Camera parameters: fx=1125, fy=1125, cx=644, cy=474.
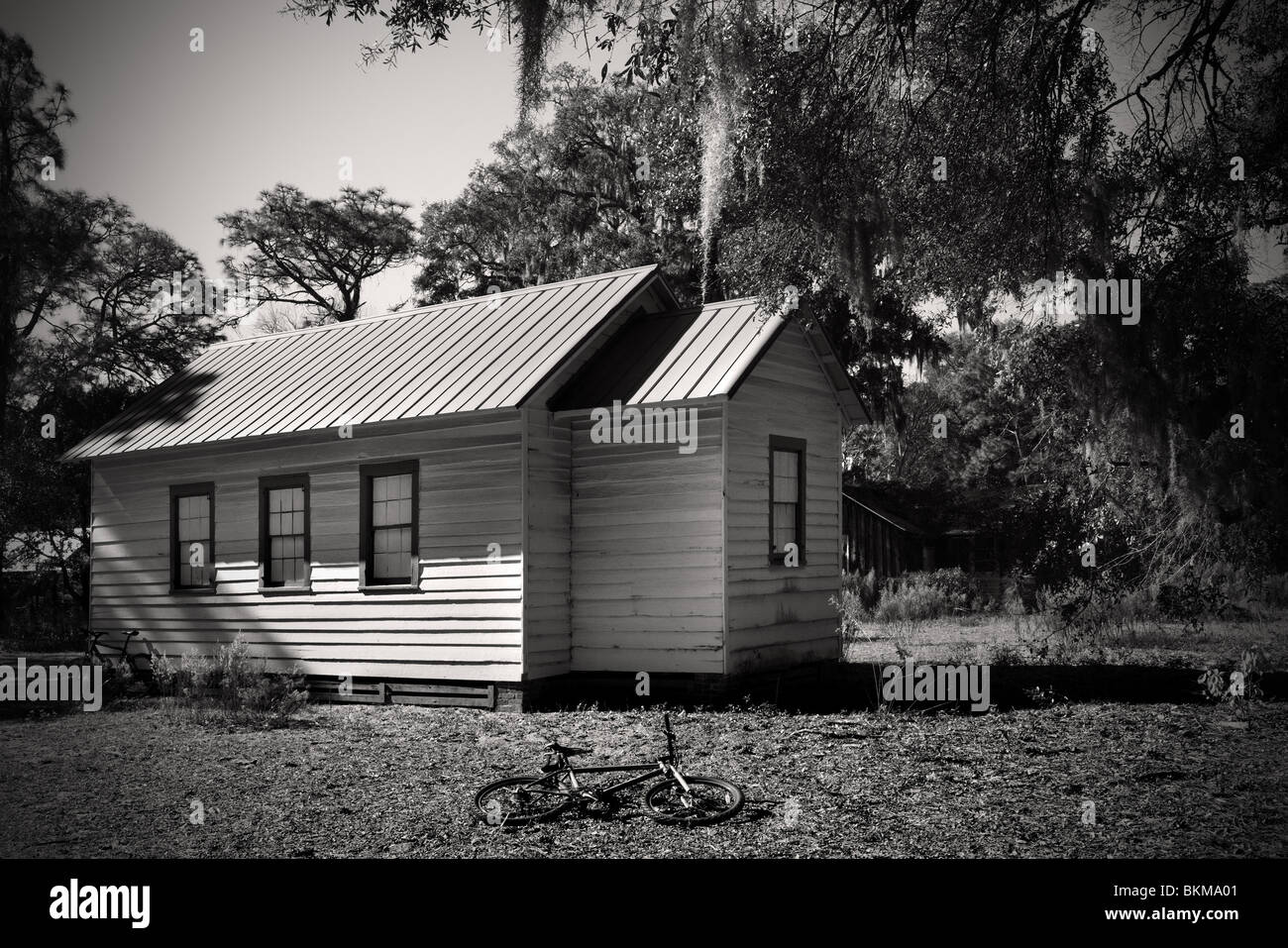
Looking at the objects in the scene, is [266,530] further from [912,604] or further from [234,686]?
[912,604]

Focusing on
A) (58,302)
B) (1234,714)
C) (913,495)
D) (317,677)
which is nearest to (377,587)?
(317,677)

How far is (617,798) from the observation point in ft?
27.1

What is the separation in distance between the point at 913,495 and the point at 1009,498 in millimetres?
2509

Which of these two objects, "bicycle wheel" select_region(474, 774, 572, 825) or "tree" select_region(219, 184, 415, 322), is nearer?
"bicycle wheel" select_region(474, 774, 572, 825)

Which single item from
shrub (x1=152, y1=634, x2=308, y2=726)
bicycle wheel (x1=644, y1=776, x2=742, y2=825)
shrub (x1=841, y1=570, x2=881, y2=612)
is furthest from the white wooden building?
shrub (x1=841, y1=570, x2=881, y2=612)

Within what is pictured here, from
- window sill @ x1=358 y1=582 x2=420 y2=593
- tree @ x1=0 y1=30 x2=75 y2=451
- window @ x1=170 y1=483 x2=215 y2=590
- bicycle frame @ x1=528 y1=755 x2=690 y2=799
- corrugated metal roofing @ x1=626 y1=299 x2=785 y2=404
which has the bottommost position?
bicycle frame @ x1=528 y1=755 x2=690 y2=799

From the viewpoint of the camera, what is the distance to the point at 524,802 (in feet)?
26.5

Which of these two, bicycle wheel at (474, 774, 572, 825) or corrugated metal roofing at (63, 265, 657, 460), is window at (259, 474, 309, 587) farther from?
bicycle wheel at (474, 774, 572, 825)

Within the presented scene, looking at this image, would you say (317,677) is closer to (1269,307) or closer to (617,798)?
(617,798)

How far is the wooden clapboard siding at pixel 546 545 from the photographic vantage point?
1329cm

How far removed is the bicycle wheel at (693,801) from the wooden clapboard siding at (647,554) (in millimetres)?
4662

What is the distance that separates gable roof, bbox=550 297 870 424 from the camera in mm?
13141

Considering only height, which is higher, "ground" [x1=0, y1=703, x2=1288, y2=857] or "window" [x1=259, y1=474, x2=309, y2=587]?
"window" [x1=259, y1=474, x2=309, y2=587]

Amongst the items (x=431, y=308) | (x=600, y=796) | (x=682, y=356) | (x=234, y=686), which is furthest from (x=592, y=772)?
(x=431, y=308)
